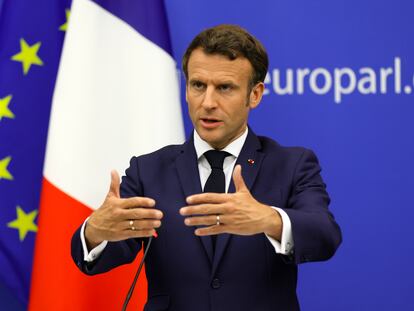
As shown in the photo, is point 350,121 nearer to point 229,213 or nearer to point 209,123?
point 209,123

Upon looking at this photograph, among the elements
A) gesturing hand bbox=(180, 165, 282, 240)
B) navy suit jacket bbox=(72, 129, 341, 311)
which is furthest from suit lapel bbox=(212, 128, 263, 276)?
gesturing hand bbox=(180, 165, 282, 240)

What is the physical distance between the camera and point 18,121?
2.93 meters

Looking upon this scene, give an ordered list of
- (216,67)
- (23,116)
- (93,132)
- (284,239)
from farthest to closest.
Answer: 1. (23,116)
2. (93,132)
3. (216,67)
4. (284,239)

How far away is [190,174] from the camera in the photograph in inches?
78.9

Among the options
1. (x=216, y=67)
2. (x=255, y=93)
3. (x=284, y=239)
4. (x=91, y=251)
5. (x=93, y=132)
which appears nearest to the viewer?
(x=284, y=239)

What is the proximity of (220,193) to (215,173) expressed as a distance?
0.36ft

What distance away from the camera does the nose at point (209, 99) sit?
1965 millimetres

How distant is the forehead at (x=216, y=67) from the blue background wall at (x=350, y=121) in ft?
3.26

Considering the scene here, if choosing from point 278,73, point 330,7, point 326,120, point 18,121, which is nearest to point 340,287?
point 326,120

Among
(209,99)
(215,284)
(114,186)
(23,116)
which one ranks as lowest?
(215,284)

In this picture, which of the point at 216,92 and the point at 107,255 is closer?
the point at 107,255

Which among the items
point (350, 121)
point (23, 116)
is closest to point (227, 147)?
point (350, 121)

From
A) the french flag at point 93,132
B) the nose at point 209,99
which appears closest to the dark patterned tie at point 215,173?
the nose at point 209,99

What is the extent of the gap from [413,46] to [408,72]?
11 centimetres
